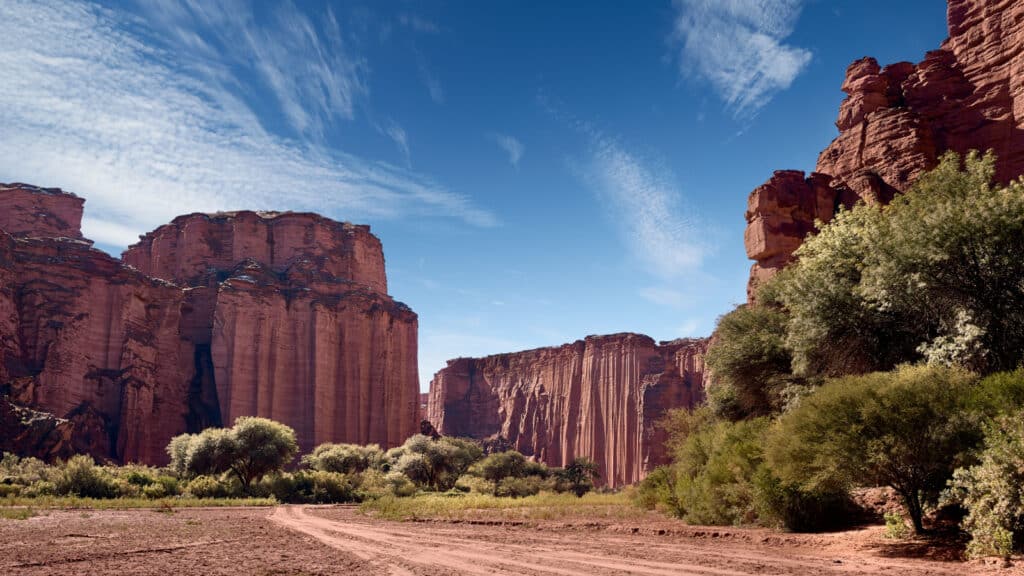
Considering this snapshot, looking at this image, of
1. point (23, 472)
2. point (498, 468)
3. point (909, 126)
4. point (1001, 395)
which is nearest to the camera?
point (1001, 395)

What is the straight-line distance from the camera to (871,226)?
20.7 meters

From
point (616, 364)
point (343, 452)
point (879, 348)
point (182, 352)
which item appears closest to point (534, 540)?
point (879, 348)

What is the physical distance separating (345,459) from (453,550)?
43.6 m

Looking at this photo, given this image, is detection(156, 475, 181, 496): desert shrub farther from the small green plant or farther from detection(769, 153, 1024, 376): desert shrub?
the small green plant

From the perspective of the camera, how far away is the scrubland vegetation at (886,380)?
12367mm

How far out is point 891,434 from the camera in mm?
12695

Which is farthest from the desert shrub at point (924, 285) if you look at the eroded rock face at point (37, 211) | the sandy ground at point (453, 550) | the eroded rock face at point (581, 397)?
the eroded rock face at point (37, 211)

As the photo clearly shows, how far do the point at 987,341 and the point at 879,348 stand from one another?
3.53 metres

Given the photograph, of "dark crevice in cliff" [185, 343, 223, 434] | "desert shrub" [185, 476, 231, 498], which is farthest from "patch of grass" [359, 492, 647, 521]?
"dark crevice in cliff" [185, 343, 223, 434]

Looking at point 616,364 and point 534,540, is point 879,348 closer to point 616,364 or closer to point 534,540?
point 534,540

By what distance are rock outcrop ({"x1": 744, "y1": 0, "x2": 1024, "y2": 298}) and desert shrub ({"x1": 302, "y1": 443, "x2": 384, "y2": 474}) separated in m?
36.8

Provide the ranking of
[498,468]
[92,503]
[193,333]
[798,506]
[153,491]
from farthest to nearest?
[193,333]
[498,468]
[153,491]
[92,503]
[798,506]

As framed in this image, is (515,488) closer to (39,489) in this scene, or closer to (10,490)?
(39,489)

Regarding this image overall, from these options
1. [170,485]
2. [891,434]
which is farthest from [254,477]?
[891,434]
